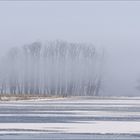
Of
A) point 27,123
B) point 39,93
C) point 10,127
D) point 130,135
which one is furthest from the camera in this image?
point 39,93

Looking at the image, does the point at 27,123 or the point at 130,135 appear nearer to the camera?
the point at 130,135

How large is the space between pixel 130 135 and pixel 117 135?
21.3 inches

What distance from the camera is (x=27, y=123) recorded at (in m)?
25.8

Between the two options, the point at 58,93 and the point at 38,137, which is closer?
the point at 38,137

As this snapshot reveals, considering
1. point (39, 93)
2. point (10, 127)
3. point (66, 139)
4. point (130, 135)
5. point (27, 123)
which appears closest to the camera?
point (66, 139)

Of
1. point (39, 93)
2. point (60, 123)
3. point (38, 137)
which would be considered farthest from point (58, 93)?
point (38, 137)

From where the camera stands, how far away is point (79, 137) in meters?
20.1

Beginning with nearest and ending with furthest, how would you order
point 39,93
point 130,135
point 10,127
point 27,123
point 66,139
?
point 66,139 < point 130,135 < point 10,127 < point 27,123 < point 39,93

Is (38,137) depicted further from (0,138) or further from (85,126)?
(85,126)

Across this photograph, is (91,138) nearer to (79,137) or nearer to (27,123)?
(79,137)

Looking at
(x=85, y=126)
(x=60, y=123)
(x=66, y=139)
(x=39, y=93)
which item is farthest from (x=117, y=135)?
(x=39, y=93)

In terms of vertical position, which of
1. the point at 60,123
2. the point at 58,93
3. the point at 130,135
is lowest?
the point at 58,93

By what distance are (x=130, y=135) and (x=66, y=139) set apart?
277 cm

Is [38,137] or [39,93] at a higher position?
[38,137]
